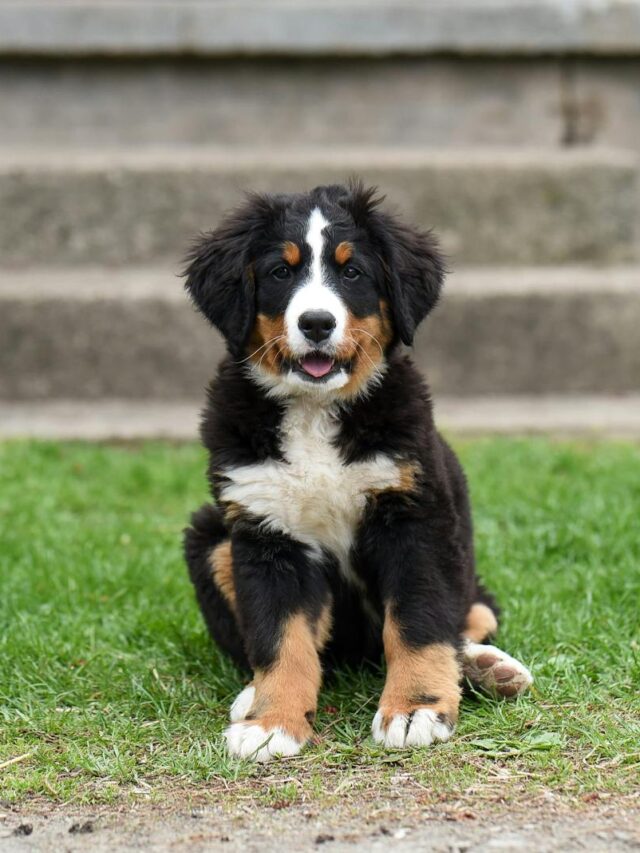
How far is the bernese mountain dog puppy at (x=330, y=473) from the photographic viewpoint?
381 cm

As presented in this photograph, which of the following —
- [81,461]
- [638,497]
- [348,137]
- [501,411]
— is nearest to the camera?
[638,497]

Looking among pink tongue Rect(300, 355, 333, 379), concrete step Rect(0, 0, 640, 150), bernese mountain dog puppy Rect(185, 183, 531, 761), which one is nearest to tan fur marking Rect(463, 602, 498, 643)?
bernese mountain dog puppy Rect(185, 183, 531, 761)

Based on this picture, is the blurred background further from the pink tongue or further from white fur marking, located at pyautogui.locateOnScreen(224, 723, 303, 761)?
white fur marking, located at pyautogui.locateOnScreen(224, 723, 303, 761)

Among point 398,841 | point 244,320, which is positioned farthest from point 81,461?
point 398,841

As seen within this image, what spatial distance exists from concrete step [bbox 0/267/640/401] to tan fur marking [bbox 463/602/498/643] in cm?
497

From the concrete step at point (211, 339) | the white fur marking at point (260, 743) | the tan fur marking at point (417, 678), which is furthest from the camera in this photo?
the concrete step at point (211, 339)

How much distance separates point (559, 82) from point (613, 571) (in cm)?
578

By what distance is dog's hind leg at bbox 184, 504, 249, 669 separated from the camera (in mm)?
4258

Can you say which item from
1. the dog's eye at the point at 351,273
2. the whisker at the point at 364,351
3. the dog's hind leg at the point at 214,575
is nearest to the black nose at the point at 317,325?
the whisker at the point at 364,351

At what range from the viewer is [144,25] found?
9.68 meters

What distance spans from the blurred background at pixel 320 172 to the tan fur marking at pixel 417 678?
502 cm

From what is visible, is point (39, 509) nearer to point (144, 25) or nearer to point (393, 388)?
point (393, 388)

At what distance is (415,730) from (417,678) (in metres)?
0.18

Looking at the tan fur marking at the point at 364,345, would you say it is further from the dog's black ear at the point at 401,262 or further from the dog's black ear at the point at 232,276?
the dog's black ear at the point at 232,276
